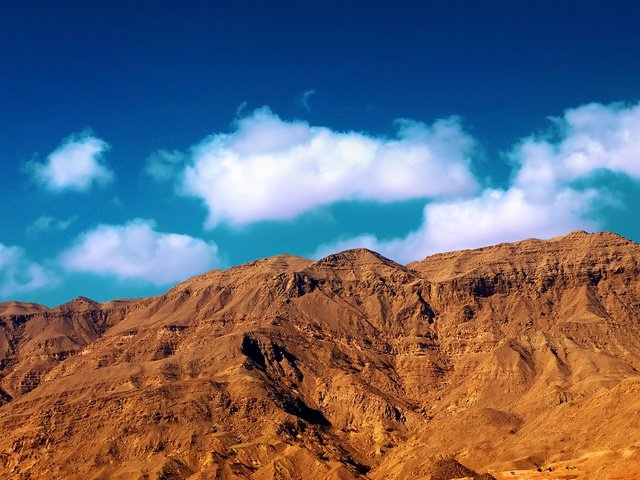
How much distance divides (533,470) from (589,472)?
15.5 metres

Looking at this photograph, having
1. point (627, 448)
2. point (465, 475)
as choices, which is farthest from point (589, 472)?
point (465, 475)

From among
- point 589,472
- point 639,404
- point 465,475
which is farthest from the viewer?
point 639,404

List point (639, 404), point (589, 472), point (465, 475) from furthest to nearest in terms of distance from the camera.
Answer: point (639, 404) < point (465, 475) < point (589, 472)

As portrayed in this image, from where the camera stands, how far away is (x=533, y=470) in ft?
603

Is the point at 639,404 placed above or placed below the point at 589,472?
above

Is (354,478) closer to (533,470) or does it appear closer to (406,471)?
(406,471)

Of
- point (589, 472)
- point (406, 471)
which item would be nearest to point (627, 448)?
point (589, 472)

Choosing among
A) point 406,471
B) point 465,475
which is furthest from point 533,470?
point 406,471

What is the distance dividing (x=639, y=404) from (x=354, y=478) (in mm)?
56758

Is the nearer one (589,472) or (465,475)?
(589,472)

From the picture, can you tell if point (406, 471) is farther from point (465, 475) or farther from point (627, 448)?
point (627, 448)

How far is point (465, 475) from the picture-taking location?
594 feet

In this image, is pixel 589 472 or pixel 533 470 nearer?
pixel 589 472

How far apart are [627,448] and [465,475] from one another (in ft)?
91.9
